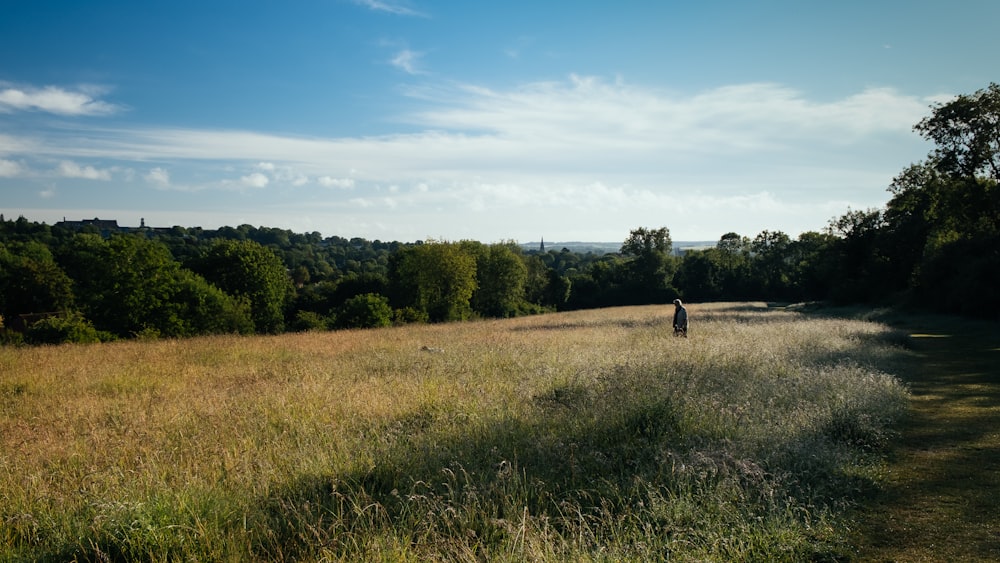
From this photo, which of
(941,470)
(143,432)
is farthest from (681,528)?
(143,432)

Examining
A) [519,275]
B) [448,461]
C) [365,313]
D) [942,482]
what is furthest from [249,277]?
[942,482]

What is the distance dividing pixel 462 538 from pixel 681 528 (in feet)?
6.14

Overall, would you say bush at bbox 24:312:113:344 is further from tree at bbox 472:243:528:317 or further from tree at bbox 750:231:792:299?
tree at bbox 750:231:792:299

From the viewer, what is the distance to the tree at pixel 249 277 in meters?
48.6

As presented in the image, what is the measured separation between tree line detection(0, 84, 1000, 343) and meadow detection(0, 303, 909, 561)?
19.9 meters

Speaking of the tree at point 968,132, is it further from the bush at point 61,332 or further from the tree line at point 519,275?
the bush at point 61,332

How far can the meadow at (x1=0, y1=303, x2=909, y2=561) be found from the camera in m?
4.25

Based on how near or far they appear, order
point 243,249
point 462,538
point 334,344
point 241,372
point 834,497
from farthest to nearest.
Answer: point 243,249 → point 334,344 → point 241,372 → point 834,497 → point 462,538

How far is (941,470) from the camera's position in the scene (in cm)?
655

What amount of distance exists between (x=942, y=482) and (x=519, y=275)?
2511 inches

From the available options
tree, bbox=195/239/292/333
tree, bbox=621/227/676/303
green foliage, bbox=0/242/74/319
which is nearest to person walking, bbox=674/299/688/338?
tree, bbox=195/239/292/333

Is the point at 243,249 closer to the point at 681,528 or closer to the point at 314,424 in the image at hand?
the point at 314,424

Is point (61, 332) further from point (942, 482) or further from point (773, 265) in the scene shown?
point (773, 265)

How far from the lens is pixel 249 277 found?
49.0 m
